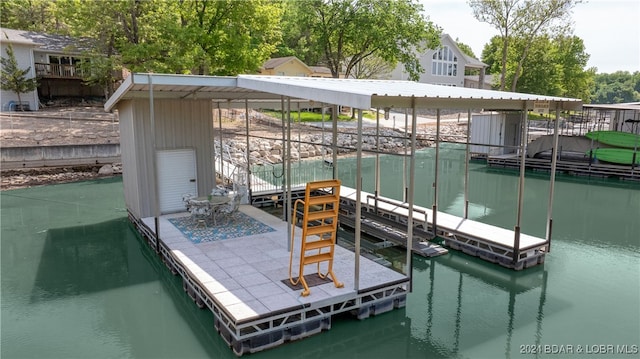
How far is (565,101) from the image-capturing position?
8.17m

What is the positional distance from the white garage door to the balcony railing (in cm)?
2158

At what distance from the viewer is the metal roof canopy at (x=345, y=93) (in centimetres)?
580

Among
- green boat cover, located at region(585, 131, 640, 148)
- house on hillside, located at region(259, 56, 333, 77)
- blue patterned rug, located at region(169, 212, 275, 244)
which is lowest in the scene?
blue patterned rug, located at region(169, 212, 275, 244)

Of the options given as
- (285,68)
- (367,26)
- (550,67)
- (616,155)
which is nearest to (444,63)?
(550,67)

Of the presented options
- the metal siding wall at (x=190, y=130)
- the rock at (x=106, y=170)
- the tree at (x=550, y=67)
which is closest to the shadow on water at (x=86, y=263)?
the metal siding wall at (x=190, y=130)

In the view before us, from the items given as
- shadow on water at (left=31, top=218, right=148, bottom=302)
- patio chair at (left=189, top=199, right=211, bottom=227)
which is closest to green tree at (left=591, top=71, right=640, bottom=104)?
patio chair at (left=189, top=199, right=211, bottom=227)

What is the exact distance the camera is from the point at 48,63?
28609mm

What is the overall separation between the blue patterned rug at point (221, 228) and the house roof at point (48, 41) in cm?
1893

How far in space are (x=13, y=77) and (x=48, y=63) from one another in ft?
11.1

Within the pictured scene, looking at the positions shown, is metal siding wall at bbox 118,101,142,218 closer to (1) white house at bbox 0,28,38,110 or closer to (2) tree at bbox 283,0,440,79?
(1) white house at bbox 0,28,38,110

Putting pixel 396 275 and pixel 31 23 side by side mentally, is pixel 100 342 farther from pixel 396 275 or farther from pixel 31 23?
pixel 31 23

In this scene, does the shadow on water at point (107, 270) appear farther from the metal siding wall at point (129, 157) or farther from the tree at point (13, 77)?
the tree at point (13, 77)

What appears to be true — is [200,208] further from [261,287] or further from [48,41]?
[48,41]

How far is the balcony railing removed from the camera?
28.2 meters
